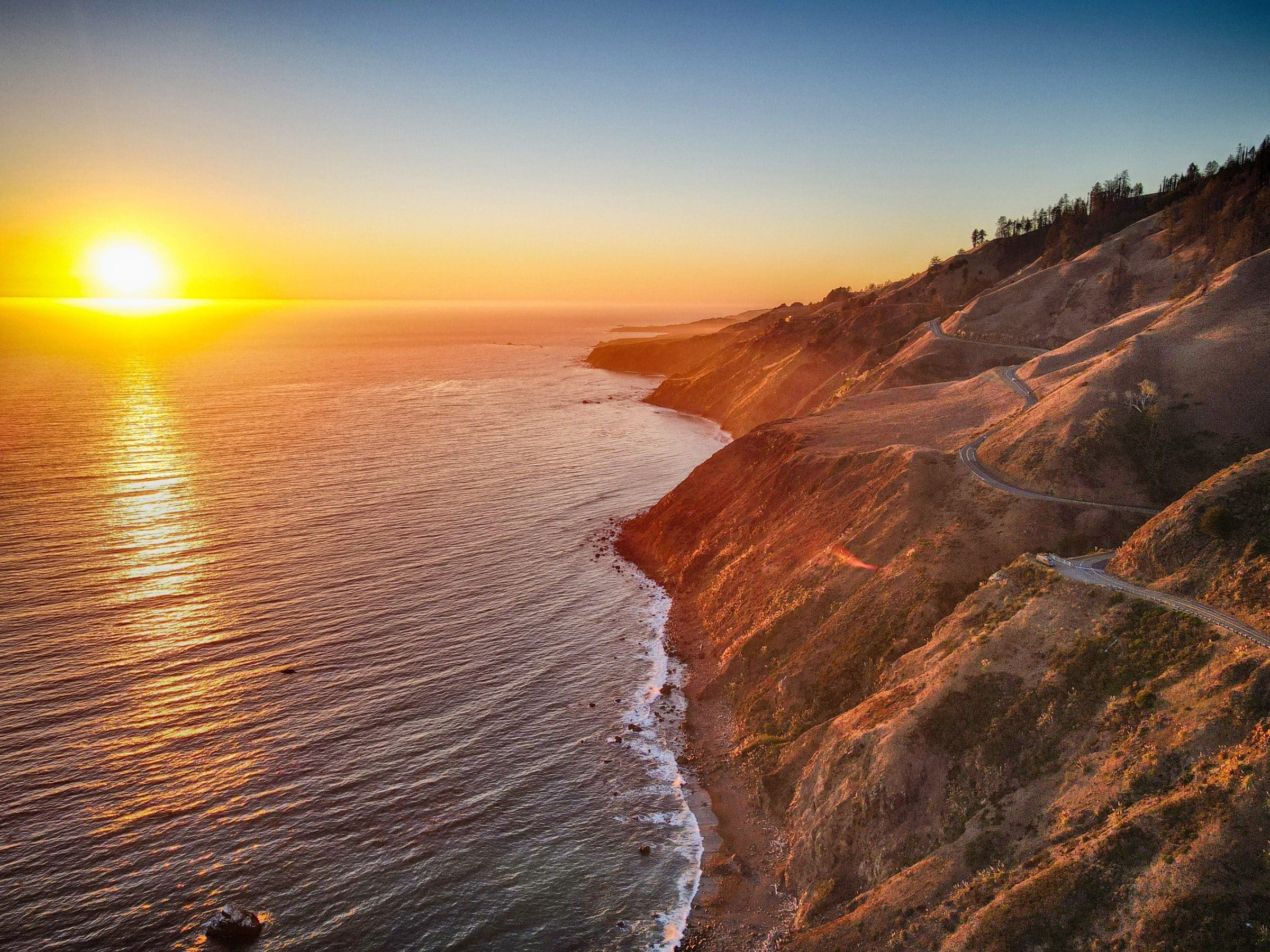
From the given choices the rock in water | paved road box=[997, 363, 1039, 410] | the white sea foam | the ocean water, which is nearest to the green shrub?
paved road box=[997, 363, 1039, 410]

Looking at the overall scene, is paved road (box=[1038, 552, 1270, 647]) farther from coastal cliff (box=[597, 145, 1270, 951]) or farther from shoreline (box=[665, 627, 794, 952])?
shoreline (box=[665, 627, 794, 952])

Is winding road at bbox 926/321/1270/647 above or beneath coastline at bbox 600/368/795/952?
above

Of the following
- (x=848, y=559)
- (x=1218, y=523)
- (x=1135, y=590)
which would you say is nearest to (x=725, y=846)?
(x=848, y=559)

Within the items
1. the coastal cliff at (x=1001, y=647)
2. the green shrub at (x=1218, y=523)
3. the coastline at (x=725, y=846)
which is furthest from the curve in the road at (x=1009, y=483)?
the coastline at (x=725, y=846)

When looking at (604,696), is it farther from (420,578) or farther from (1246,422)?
(1246,422)

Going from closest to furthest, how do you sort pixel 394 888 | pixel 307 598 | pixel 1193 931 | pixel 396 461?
pixel 1193 931 → pixel 394 888 → pixel 307 598 → pixel 396 461

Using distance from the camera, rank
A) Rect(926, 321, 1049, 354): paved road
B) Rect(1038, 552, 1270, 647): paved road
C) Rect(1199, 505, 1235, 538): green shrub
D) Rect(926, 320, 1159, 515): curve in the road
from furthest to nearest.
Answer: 1. Rect(926, 321, 1049, 354): paved road
2. Rect(926, 320, 1159, 515): curve in the road
3. Rect(1199, 505, 1235, 538): green shrub
4. Rect(1038, 552, 1270, 647): paved road

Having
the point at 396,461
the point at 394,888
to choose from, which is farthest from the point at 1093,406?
the point at 396,461
